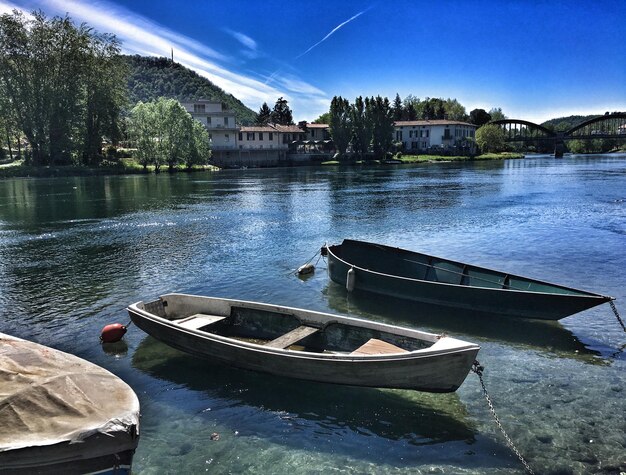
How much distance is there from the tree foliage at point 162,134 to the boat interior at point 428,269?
83653 millimetres

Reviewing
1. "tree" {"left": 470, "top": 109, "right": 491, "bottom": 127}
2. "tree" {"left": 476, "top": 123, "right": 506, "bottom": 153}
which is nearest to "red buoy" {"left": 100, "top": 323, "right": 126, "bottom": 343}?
"tree" {"left": 476, "top": 123, "right": 506, "bottom": 153}

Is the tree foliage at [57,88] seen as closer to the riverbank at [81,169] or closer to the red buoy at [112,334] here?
the riverbank at [81,169]

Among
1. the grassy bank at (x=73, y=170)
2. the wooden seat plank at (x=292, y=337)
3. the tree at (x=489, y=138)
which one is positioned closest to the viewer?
the wooden seat plank at (x=292, y=337)

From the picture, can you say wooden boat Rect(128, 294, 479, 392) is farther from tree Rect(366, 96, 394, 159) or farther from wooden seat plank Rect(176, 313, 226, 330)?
tree Rect(366, 96, 394, 159)

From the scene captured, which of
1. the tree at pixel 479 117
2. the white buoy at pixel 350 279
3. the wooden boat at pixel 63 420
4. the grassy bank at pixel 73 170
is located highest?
the tree at pixel 479 117

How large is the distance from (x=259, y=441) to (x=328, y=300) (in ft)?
28.9

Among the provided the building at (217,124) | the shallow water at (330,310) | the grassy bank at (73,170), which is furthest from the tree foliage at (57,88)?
the shallow water at (330,310)

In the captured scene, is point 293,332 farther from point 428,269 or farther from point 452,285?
point 428,269

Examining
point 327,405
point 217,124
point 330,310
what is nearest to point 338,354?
point 327,405

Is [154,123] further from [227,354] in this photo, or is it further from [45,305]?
[227,354]

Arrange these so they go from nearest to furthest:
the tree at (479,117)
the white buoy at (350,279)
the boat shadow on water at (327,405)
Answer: the boat shadow on water at (327,405), the white buoy at (350,279), the tree at (479,117)

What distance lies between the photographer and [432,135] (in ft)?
501

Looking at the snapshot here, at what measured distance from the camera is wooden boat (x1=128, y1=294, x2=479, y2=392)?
858cm

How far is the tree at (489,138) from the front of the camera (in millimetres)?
160500
